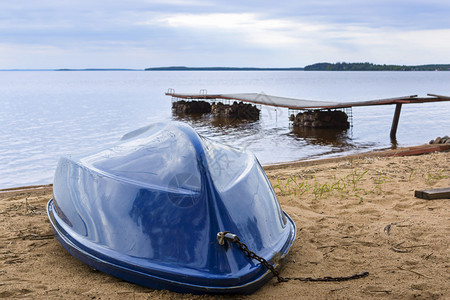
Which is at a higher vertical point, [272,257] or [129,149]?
[129,149]

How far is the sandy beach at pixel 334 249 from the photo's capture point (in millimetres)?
2992

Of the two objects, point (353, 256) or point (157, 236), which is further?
point (353, 256)

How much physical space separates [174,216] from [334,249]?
1679 millimetres

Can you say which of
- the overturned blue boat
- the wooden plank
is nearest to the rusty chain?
the overturned blue boat

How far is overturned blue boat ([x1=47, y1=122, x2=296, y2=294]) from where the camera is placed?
9.15 feet

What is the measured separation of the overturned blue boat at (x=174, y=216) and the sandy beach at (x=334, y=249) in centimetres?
18

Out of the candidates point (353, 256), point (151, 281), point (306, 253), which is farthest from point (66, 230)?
point (353, 256)

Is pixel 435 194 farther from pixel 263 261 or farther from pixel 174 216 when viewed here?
pixel 174 216

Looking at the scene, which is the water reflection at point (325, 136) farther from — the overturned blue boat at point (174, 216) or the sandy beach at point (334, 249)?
the overturned blue boat at point (174, 216)

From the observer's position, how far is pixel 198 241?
2.81 m

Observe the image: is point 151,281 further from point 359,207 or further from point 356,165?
point 356,165

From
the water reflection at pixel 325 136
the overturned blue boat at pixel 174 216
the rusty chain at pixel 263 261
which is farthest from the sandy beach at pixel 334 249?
the water reflection at pixel 325 136

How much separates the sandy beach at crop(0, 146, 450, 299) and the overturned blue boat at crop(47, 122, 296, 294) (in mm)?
175

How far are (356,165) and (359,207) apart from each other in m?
2.94
